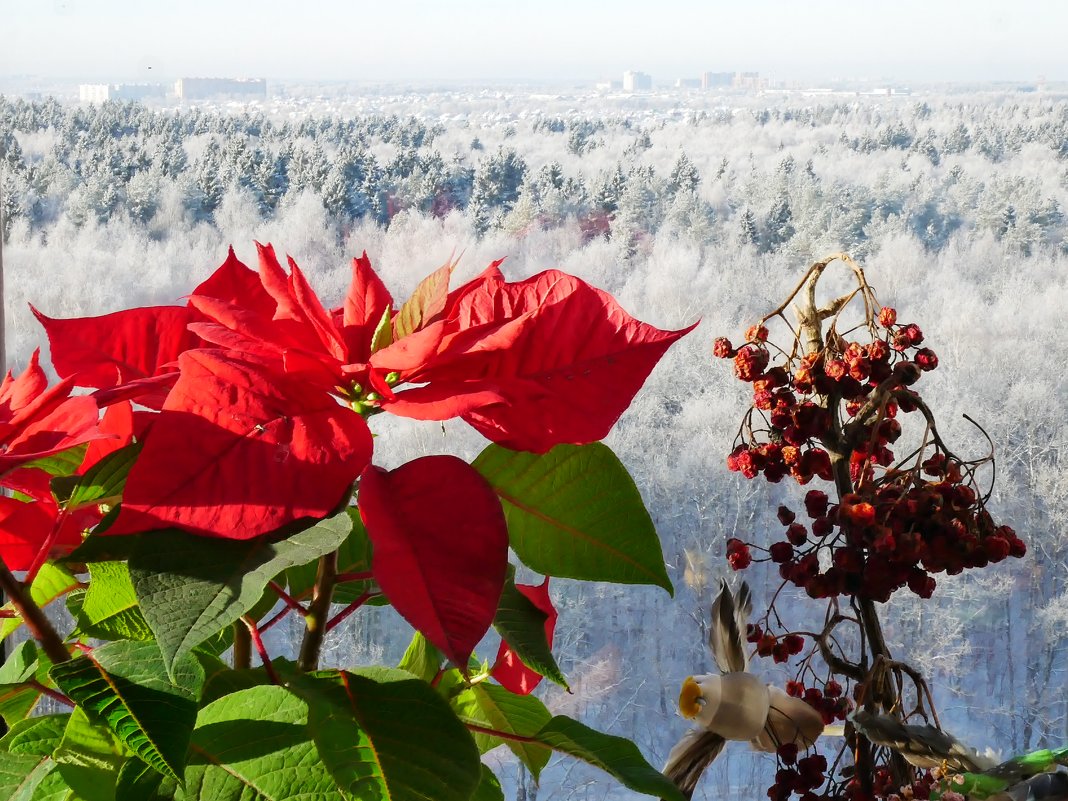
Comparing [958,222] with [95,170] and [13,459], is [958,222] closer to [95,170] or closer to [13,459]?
[95,170]

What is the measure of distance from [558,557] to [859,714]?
0.85 ft

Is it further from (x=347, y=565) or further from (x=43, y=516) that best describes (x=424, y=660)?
(x=43, y=516)

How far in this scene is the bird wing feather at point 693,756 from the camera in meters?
0.68

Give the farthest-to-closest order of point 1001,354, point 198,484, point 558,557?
point 1001,354 < point 558,557 < point 198,484

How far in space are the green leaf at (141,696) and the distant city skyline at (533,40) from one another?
99 cm

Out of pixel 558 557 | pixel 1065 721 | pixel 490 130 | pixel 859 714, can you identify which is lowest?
pixel 1065 721

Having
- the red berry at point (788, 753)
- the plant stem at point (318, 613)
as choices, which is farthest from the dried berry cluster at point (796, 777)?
the plant stem at point (318, 613)

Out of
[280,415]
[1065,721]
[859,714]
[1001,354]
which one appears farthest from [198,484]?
[1065,721]

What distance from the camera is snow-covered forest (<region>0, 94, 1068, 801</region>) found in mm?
1235

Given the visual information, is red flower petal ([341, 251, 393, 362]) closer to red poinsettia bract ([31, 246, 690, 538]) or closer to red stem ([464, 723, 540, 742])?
red poinsettia bract ([31, 246, 690, 538])

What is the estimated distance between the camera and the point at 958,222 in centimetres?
126

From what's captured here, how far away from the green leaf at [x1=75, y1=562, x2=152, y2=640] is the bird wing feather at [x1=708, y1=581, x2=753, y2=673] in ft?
1.25

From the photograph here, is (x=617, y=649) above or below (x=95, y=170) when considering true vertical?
below

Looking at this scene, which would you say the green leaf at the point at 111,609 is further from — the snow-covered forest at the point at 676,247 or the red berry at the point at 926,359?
the snow-covered forest at the point at 676,247
